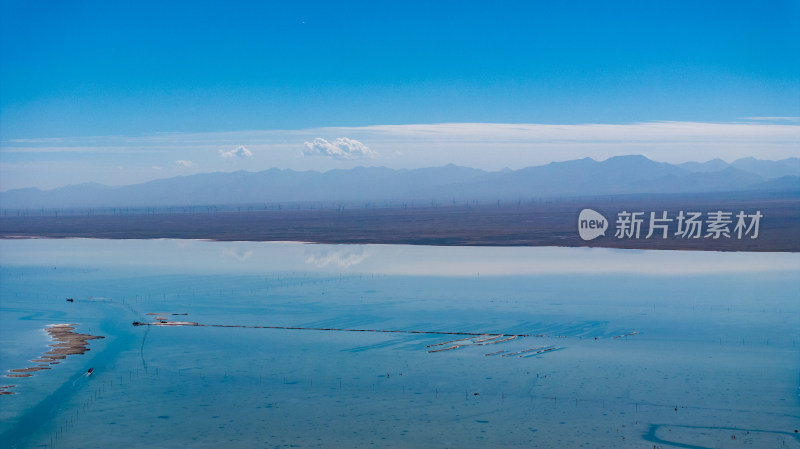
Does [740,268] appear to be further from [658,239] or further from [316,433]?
[316,433]

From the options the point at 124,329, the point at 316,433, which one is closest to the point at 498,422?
the point at 316,433

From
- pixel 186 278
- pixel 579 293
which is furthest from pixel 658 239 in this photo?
pixel 186 278

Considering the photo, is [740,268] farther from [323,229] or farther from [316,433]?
[323,229]

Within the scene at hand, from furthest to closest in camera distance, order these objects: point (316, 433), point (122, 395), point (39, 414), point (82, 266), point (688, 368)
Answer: point (82, 266)
point (688, 368)
point (122, 395)
point (39, 414)
point (316, 433)

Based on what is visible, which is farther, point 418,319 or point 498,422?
point 418,319

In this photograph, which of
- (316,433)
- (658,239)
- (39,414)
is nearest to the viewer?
(316,433)

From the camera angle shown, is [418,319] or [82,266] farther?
[82,266]
